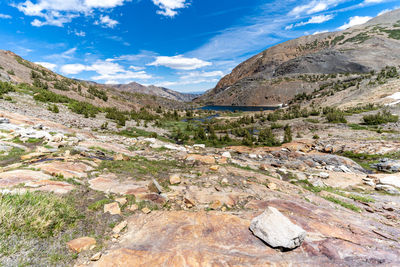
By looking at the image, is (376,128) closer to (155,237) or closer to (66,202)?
(155,237)

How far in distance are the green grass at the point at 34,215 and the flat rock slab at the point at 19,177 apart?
4.51 feet

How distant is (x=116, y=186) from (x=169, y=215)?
299 centimetres

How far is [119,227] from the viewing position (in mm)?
4750

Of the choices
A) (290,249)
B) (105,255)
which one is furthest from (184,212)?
(290,249)

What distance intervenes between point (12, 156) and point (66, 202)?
613cm

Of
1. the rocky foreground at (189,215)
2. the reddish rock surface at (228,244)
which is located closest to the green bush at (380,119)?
the rocky foreground at (189,215)

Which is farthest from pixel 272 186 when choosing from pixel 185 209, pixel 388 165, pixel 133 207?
pixel 388 165

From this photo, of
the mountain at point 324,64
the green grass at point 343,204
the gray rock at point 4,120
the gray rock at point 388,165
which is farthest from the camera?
the mountain at point 324,64

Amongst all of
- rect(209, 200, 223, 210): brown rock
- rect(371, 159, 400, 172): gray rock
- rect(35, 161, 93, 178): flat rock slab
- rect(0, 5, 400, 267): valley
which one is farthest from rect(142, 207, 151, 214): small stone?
rect(371, 159, 400, 172): gray rock

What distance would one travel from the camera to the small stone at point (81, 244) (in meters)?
3.84

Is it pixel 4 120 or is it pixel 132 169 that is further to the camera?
pixel 4 120

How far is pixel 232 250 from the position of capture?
13.8ft

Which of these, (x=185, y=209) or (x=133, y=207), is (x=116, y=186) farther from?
(x=185, y=209)

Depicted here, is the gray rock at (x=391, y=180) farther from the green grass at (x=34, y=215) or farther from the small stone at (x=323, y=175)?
the green grass at (x=34, y=215)
